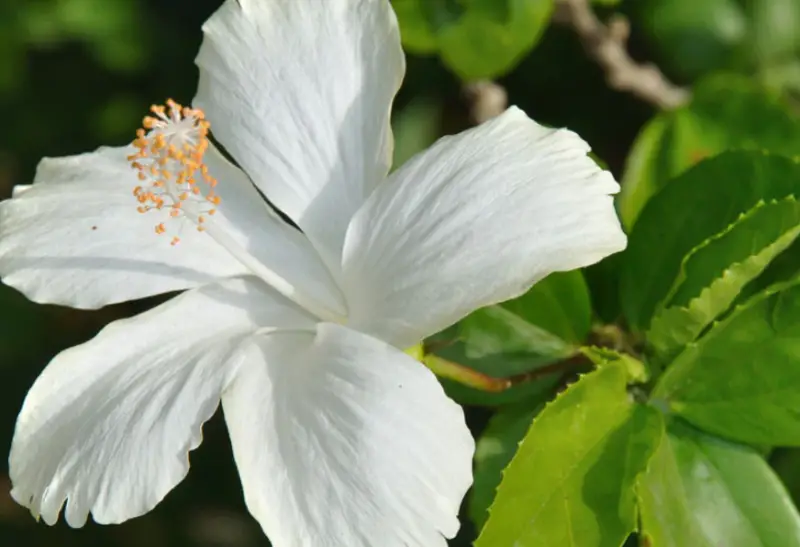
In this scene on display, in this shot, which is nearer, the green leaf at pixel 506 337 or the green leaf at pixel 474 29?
the green leaf at pixel 506 337

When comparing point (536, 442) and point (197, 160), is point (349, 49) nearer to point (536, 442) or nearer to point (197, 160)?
point (197, 160)

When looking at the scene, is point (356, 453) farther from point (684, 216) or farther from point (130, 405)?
point (684, 216)

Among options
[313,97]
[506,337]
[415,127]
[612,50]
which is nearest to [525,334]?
[506,337]

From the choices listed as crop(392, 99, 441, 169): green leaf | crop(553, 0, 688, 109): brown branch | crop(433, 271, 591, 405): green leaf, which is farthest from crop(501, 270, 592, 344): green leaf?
crop(392, 99, 441, 169): green leaf

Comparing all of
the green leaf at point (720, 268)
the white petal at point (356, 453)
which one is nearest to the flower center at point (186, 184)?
the white petal at point (356, 453)

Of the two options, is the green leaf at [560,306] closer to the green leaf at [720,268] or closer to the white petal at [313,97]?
the green leaf at [720,268]

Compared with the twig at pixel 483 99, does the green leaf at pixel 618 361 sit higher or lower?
lower
